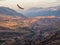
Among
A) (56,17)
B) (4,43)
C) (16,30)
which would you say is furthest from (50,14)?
(4,43)

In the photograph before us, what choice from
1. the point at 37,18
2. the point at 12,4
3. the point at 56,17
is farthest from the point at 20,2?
the point at 56,17

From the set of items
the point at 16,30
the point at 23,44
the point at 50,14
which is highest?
the point at 50,14

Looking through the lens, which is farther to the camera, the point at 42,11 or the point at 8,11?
the point at 8,11

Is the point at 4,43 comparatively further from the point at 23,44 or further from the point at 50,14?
the point at 50,14

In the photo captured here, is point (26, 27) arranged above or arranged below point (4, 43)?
above

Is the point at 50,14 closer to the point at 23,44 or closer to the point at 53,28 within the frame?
the point at 53,28

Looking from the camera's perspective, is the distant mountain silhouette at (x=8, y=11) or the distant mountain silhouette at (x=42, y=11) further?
the distant mountain silhouette at (x=42, y=11)
